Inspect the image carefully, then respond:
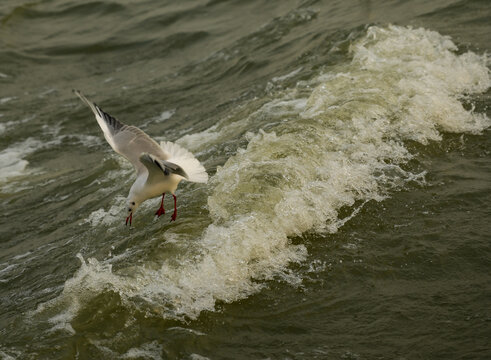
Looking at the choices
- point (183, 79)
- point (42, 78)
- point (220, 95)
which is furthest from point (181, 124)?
point (42, 78)

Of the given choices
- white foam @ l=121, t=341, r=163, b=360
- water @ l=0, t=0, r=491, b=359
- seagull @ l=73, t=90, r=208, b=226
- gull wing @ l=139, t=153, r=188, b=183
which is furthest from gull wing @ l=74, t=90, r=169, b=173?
white foam @ l=121, t=341, r=163, b=360

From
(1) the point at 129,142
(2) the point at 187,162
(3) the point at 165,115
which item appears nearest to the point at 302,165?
(2) the point at 187,162

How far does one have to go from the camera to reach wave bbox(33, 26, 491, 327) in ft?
16.0

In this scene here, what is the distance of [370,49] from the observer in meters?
9.30

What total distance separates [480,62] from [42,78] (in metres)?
8.49

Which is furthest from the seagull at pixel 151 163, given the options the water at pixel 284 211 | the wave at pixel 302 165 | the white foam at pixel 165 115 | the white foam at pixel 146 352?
the white foam at pixel 165 115

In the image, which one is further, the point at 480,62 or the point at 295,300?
the point at 480,62

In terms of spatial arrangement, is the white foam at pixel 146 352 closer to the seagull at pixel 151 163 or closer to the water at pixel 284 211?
the water at pixel 284 211

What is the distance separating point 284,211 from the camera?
5562 mm

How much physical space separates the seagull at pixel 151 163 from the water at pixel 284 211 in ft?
1.08

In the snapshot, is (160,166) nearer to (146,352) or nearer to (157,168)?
(157,168)

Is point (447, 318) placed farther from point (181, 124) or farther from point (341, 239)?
point (181, 124)

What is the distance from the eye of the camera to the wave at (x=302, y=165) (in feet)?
16.0

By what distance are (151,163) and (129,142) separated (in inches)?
33.9
